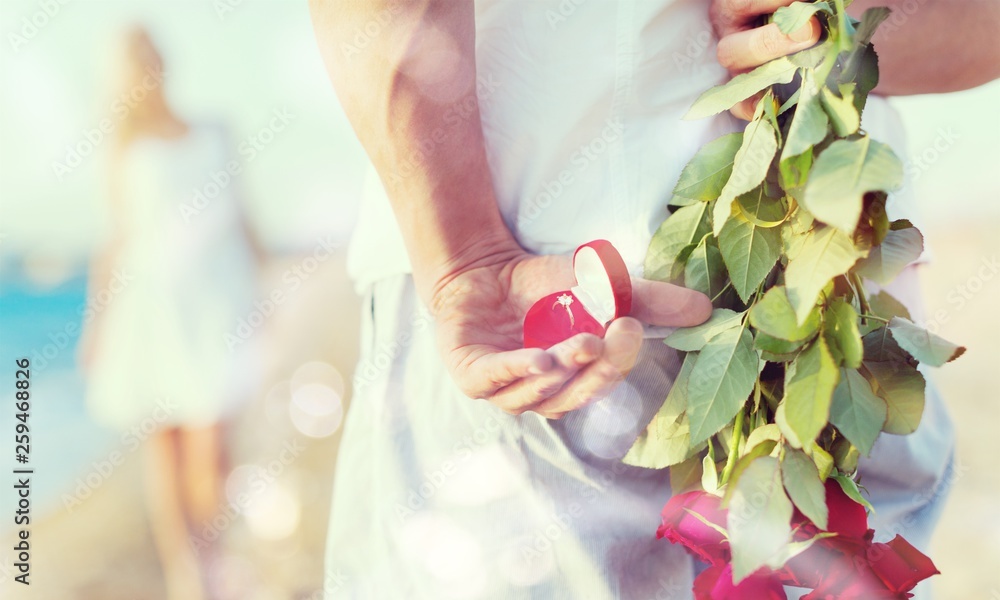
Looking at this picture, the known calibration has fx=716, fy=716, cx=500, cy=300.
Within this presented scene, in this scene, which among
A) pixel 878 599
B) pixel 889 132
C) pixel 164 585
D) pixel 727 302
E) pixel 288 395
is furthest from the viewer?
pixel 288 395

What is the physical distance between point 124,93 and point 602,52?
2.79 m

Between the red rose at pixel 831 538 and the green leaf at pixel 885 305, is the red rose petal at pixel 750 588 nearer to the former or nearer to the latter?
the red rose at pixel 831 538

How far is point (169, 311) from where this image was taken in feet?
9.55

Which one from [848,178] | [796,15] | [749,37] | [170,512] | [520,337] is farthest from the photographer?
[170,512]

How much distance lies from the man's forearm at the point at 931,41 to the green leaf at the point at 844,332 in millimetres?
427

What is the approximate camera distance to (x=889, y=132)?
0.91 meters

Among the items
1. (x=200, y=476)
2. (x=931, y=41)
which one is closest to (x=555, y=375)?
(x=931, y=41)

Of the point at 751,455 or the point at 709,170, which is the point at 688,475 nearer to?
the point at 751,455

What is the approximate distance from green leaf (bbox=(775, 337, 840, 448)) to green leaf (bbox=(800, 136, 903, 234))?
12cm

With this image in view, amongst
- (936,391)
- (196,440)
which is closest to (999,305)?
(936,391)

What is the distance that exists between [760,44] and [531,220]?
0.31 m

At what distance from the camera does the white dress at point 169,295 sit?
2.84 meters

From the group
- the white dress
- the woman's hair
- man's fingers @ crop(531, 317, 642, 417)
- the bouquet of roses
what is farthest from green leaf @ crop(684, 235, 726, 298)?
the woman's hair

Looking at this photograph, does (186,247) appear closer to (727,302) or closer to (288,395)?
(288,395)
